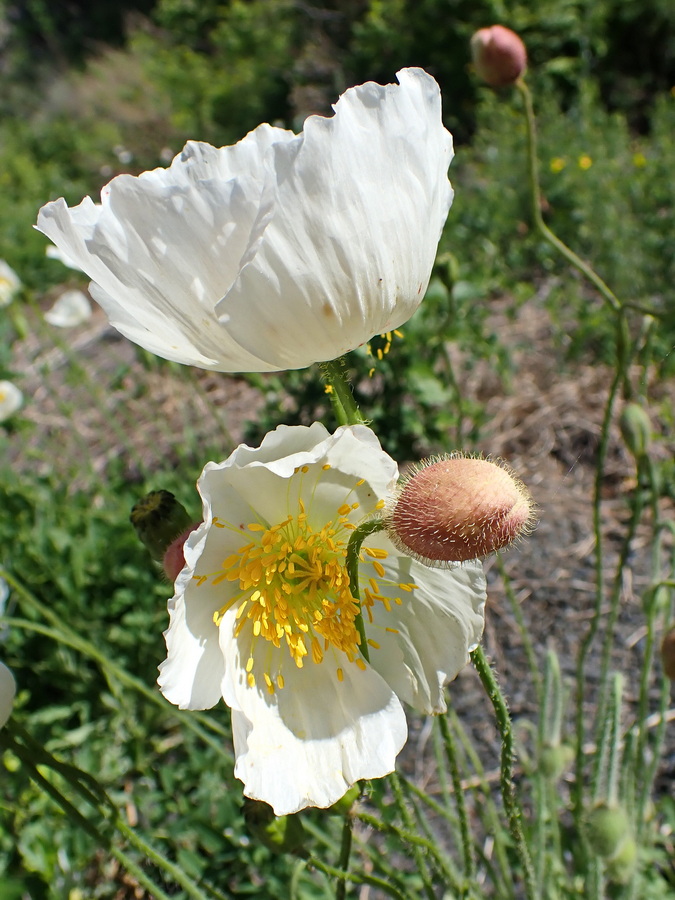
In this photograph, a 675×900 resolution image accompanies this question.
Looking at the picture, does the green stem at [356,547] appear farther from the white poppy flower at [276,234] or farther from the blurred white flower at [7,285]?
the blurred white flower at [7,285]

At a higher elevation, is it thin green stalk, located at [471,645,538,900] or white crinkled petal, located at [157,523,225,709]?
white crinkled petal, located at [157,523,225,709]

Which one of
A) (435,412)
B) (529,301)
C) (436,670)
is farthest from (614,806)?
(529,301)

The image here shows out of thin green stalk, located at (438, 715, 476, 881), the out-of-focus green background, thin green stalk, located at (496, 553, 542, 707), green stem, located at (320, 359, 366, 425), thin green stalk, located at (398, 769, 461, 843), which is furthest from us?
the out-of-focus green background

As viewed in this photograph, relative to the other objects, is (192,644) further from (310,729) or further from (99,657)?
(99,657)

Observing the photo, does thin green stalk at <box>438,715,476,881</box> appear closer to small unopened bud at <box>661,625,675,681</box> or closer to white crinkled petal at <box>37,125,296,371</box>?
small unopened bud at <box>661,625,675,681</box>

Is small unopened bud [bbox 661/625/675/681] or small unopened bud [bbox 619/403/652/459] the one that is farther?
small unopened bud [bbox 619/403/652/459]

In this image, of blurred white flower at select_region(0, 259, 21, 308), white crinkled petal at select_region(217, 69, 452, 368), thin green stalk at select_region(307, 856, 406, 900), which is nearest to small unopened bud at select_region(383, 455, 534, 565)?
white crinkled petal at select_region(217, 69, 452, 368)

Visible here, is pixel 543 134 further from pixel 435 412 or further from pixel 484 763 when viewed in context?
pixel 484 763
